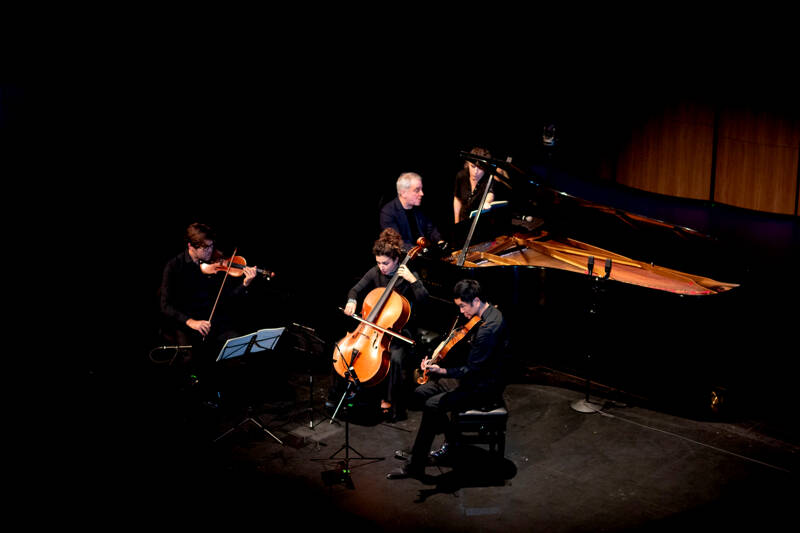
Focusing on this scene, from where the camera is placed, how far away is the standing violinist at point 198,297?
19.2 ft

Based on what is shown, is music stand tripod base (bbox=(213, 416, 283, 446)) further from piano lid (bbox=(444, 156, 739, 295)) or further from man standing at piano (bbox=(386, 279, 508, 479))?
piano lid (bbox=(444, 156, 739, 295))

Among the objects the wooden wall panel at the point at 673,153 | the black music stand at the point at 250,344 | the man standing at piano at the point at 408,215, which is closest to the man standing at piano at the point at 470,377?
the black music stand at the point at 250,344

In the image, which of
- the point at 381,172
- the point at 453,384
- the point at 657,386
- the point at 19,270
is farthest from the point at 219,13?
the point at 657,386

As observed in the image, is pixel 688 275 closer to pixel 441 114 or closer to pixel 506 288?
pixel 506 288

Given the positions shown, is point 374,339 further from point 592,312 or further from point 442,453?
point 592,312

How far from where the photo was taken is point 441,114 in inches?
295

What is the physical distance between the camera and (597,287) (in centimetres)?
568

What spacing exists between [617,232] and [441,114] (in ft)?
8.24

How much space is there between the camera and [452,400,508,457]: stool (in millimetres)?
4676

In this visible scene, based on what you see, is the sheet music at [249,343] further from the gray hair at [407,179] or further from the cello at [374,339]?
the gray hair at [407,179]

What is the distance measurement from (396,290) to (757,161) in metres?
4.70

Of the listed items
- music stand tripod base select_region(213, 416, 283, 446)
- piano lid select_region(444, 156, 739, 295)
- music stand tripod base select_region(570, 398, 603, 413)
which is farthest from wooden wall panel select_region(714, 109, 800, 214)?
music stand tripod base select_region(213, 416, 283, 446)

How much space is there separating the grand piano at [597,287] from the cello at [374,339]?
2.65ft

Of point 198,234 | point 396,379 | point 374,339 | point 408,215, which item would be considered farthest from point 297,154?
point 396,379
